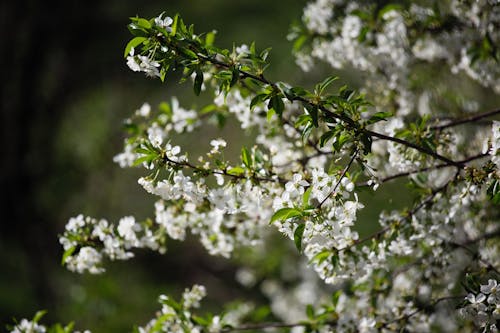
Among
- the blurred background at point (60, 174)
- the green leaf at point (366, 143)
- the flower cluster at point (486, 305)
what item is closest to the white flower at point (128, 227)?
the green leaf at point (366, 143)

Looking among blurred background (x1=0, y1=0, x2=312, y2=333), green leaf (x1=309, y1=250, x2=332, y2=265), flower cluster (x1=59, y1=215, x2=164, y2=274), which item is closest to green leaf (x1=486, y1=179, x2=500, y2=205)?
green leaf (x1=309, y1=250, x2=332, y2=265)

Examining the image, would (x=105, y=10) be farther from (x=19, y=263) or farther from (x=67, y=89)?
(x=19, y=263)

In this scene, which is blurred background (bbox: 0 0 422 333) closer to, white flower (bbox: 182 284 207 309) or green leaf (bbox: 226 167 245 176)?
white flower (bbox: 182 284 207 309)

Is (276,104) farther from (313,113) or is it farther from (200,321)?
(200,321)

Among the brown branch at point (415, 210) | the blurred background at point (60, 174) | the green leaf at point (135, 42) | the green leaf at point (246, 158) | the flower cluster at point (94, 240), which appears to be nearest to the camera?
the green leaf at point (135, 42)

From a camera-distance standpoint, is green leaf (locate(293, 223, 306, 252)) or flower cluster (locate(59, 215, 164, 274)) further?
flower cluster (locate(59, 215, 164, 274))

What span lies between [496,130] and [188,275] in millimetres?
6045

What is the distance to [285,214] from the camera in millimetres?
1455

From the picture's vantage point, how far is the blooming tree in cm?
150

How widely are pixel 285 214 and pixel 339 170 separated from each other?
0.25 meters

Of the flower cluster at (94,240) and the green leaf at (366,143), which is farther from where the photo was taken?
the flower cluster at (94,240)

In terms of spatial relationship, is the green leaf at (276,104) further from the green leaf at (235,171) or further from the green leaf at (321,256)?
the green leaf at (321,256)

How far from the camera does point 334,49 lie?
8.08 ft

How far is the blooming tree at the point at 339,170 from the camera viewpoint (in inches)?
59.1
